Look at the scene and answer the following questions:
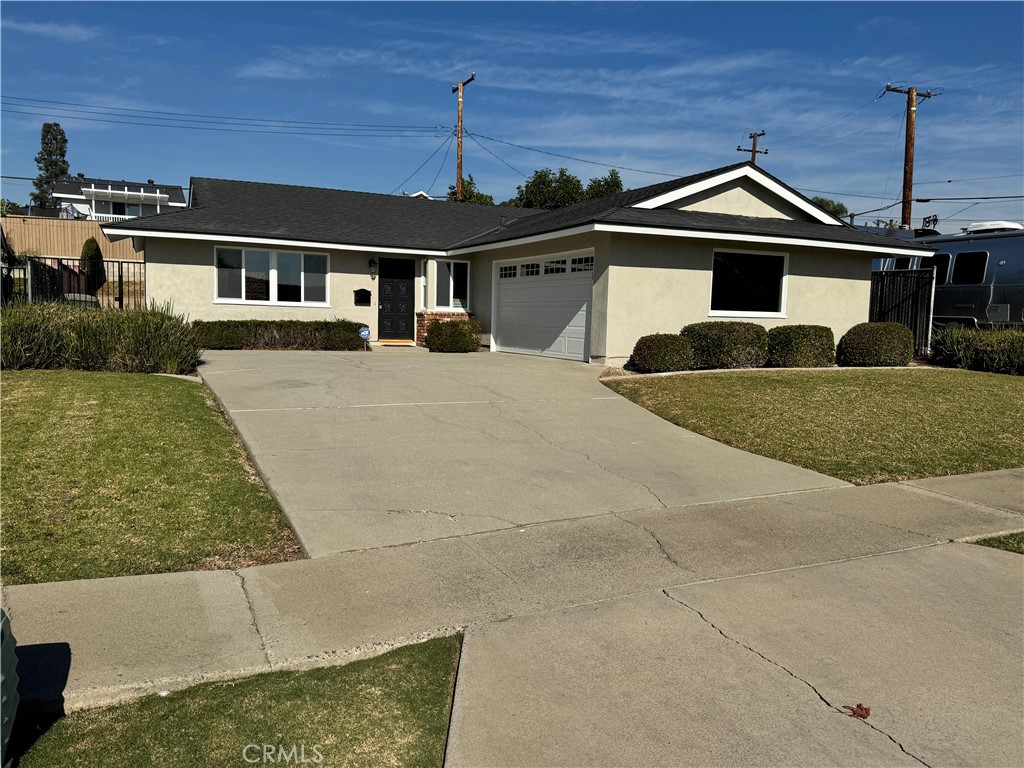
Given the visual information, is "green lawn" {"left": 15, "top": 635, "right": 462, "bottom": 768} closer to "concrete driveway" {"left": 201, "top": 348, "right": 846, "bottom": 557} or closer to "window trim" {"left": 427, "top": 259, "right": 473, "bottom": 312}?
"concrete driveway" {"left": 201, "top": 348, "right": 846, "bottom": 557}

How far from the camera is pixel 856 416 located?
11031mm

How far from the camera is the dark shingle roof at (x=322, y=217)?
65.3 feet

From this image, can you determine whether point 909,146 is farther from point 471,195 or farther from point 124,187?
point 124,187

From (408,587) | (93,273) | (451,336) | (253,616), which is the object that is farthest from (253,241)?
(253,616)

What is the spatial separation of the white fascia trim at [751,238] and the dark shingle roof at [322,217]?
27.7 feet

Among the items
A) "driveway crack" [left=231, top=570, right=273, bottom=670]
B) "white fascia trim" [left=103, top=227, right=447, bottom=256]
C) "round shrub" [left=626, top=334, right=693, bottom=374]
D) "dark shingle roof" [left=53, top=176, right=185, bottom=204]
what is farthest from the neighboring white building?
"driveway crack" [left=231, top=570, right=273, bottom=670]

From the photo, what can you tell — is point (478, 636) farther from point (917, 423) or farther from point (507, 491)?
point (917, 423)

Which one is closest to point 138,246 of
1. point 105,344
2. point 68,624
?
point 105,344

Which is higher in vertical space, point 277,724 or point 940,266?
point 940,266

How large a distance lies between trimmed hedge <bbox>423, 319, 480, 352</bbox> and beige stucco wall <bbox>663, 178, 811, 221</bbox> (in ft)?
20.4

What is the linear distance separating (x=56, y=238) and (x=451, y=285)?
2470 centimetres

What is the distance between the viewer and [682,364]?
1500 centimetres

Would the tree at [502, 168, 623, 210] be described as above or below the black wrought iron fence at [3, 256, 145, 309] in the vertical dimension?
above

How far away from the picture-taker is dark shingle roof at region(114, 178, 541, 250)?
19.9 meters
